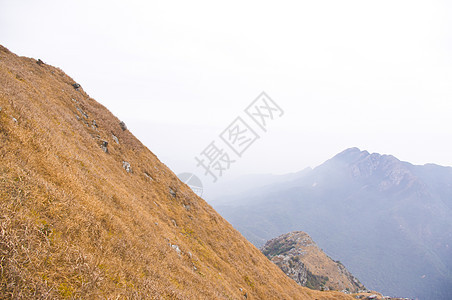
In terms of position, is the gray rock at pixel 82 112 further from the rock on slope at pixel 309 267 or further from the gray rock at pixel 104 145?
the rock on slope at pixel 309 267

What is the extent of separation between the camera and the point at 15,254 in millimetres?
5027

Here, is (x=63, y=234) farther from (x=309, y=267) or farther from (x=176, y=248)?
(x=309, y=267)

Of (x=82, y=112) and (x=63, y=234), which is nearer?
(x=63, y=234)

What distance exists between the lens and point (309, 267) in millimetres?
130375

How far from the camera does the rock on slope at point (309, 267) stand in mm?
117812

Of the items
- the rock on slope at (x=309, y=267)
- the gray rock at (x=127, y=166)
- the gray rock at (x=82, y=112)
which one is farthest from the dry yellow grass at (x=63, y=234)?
the rock on slope at (x=309, y=267)

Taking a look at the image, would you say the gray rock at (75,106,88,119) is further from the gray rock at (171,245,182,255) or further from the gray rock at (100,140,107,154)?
the gray rock at (171,245,182,255)

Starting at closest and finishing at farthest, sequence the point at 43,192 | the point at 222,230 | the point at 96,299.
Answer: the point at 96,299
the point at 43,192
the point at 222,230

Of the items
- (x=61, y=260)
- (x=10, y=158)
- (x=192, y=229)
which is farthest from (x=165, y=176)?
(x=61, y=260)

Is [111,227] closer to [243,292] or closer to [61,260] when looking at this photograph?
[61,260]

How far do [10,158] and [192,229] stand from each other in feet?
73.7

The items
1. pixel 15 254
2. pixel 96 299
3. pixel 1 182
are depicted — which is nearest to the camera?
pixel 15 254

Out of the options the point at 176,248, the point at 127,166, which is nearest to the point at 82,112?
the point at 127,166

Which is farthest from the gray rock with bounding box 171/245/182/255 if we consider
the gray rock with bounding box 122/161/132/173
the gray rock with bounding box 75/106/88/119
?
the gray rock with bounding box 75/106/88/119
